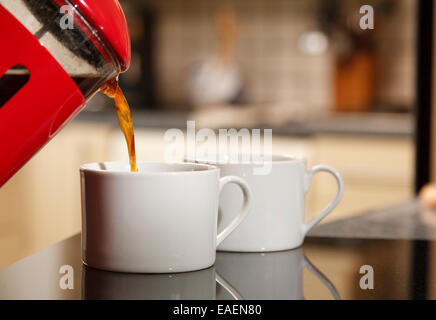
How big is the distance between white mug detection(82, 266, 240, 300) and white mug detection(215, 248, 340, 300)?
0.04 feet

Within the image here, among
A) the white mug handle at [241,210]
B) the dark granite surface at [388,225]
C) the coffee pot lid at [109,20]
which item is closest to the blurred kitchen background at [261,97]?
the dark granite surface at [388,225]

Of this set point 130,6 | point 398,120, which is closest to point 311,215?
point 398,120

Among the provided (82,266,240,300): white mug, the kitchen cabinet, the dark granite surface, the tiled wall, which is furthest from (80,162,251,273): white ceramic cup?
the tiled wall

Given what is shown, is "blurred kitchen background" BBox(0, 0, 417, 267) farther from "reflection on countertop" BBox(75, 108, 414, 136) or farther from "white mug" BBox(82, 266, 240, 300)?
Result: "white mug" BBox(82, 266, 240, 300)

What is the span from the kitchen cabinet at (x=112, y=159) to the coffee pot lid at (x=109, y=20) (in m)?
1.81

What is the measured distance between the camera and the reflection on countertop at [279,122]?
2346 mm

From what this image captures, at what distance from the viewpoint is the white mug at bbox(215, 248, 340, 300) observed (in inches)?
19.4

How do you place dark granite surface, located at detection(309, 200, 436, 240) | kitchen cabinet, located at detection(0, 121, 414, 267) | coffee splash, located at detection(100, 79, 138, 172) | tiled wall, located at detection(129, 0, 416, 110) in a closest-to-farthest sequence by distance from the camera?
coffee splash, located at detection(100, 79, 138, 172), dark granite surface, located at detection(309, 200, 436, 240), kitchen cabinet, located at detection(0, 121, 414, 267), tiled wall, located at detection(129, 0, 416, 110)

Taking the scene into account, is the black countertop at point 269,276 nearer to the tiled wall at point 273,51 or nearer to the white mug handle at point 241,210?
the white mug handle at point 241,210

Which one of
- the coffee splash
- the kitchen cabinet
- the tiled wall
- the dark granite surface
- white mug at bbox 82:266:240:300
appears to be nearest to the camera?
white mug at bbox 82:266:240:300

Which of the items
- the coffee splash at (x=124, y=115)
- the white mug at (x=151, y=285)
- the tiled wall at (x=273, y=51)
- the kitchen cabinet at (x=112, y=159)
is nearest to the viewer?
the white mug at (x=151, y=285)

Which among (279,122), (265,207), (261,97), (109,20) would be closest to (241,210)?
(265,207)

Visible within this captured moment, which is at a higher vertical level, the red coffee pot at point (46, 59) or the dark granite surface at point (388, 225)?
the red coffee pot at point (46, 59)

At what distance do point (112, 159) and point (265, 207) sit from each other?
1.92 m
